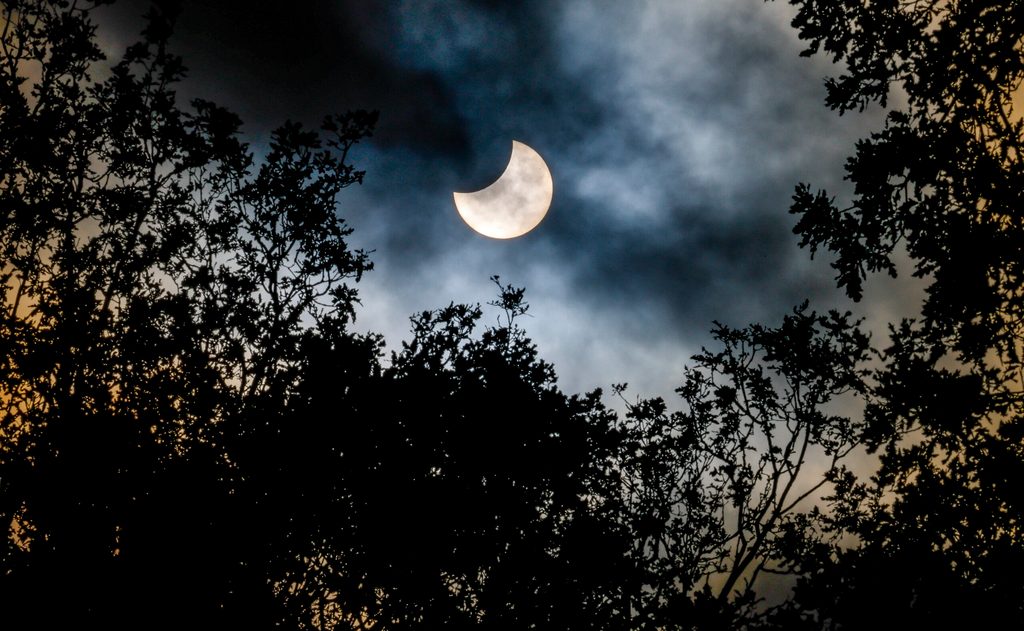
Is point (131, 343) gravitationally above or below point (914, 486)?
above

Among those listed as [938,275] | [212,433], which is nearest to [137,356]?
[212,433]

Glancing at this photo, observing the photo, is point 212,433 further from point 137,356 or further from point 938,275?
point 938,275

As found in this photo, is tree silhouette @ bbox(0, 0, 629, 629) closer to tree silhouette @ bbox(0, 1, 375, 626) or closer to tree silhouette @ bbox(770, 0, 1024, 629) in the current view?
tree silhouette @ bbox(0, 1, 375, 626)

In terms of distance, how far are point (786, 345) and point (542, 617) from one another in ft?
35.2

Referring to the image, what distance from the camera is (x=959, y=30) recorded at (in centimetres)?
854

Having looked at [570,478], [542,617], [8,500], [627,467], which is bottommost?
[542,617]

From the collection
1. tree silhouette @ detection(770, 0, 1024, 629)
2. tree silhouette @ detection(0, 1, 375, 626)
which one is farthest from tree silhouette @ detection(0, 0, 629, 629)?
tree silhouette @ detection(770, 0, 1024, 629)

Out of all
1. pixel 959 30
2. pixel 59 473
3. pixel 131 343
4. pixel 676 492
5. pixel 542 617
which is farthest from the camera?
pixel 676 492

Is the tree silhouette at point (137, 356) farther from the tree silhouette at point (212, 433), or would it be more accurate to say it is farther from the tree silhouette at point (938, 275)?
the tree silhouette at point (938, 275)

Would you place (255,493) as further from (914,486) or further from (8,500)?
(914,486)

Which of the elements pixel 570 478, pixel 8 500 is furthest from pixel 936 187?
pixel 8 500

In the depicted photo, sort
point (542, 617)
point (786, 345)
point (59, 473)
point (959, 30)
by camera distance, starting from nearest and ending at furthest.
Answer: point (959, 30) → point (59, 473) → point (542, 617) → point (786, 345)

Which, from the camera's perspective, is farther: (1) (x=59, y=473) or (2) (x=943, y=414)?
(1) (x=59, y=473)

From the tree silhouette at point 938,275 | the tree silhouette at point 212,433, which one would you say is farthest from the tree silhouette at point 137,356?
the tree silhouette at point 938,275
